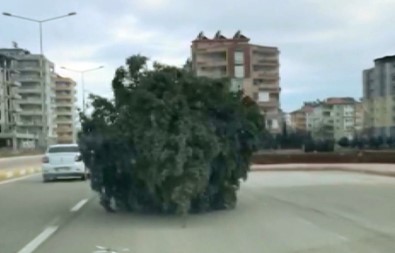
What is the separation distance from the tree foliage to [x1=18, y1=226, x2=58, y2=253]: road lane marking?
2.12 meters

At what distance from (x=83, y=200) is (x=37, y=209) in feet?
8.46

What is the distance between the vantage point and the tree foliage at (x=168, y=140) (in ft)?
46.0

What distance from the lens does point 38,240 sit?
1195 cm

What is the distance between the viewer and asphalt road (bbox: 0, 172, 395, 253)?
11.1 metres

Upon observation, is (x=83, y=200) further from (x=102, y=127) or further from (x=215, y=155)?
(x=215, y=155)

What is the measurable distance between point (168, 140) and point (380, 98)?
286ft

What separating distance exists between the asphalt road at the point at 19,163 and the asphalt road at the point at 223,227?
2228 cm

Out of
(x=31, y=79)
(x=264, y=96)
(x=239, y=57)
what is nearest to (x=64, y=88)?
(x=31, y=79)

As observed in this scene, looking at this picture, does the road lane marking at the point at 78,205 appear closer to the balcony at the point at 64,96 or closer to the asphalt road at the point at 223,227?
the asphalt road at the point at 223,227

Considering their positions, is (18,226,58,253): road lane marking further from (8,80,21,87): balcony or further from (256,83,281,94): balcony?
(8,80,21,87): balcony

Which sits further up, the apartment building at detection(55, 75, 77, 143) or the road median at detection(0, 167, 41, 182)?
the apartment building at detection(55, 75, 77, 143)

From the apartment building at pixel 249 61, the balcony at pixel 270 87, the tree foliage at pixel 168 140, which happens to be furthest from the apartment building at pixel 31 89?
the tree foliage at pixel 168 140

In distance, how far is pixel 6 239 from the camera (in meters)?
12.2

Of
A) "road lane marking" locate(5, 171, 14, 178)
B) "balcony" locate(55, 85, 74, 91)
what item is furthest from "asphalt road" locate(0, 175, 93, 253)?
"balcony" locate(55, 85, 74, 91)
